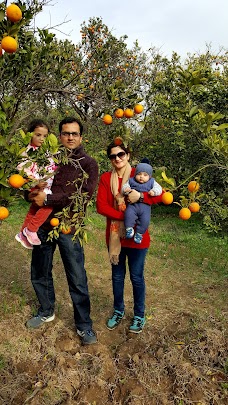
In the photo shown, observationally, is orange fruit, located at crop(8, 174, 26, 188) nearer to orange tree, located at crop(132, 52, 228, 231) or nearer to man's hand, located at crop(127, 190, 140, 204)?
man's hand, located at crop(127, 190, 140, 204)

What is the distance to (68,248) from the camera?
2777 millimetres

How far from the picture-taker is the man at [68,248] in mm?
2609

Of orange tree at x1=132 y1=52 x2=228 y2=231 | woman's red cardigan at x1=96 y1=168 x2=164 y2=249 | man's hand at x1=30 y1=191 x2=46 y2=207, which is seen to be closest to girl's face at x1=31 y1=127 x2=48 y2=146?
man's hand at x1=30 y1=191 x2=46 y2=207

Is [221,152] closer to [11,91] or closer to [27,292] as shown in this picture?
[11,91]

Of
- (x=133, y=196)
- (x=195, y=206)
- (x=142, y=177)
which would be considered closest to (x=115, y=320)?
(x=133, y=196)

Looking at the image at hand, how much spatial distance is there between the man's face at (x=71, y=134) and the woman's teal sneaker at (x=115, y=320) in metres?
1.76

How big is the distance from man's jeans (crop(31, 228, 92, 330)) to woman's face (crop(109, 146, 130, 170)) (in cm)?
71

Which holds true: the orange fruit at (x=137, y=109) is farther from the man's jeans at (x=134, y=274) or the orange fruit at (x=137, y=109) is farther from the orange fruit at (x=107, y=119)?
the man's jeans at (x=134, y=274)

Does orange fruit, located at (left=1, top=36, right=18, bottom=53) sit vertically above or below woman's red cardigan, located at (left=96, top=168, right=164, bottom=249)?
above

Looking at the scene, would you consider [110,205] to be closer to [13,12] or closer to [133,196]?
[133,196]

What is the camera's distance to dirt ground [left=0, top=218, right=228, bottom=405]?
261 cm

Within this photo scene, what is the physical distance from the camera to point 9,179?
1683 mm

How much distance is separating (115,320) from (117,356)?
1.46ft

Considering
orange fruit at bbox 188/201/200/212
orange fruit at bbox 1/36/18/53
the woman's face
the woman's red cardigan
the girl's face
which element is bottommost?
the woman's red cardigan
